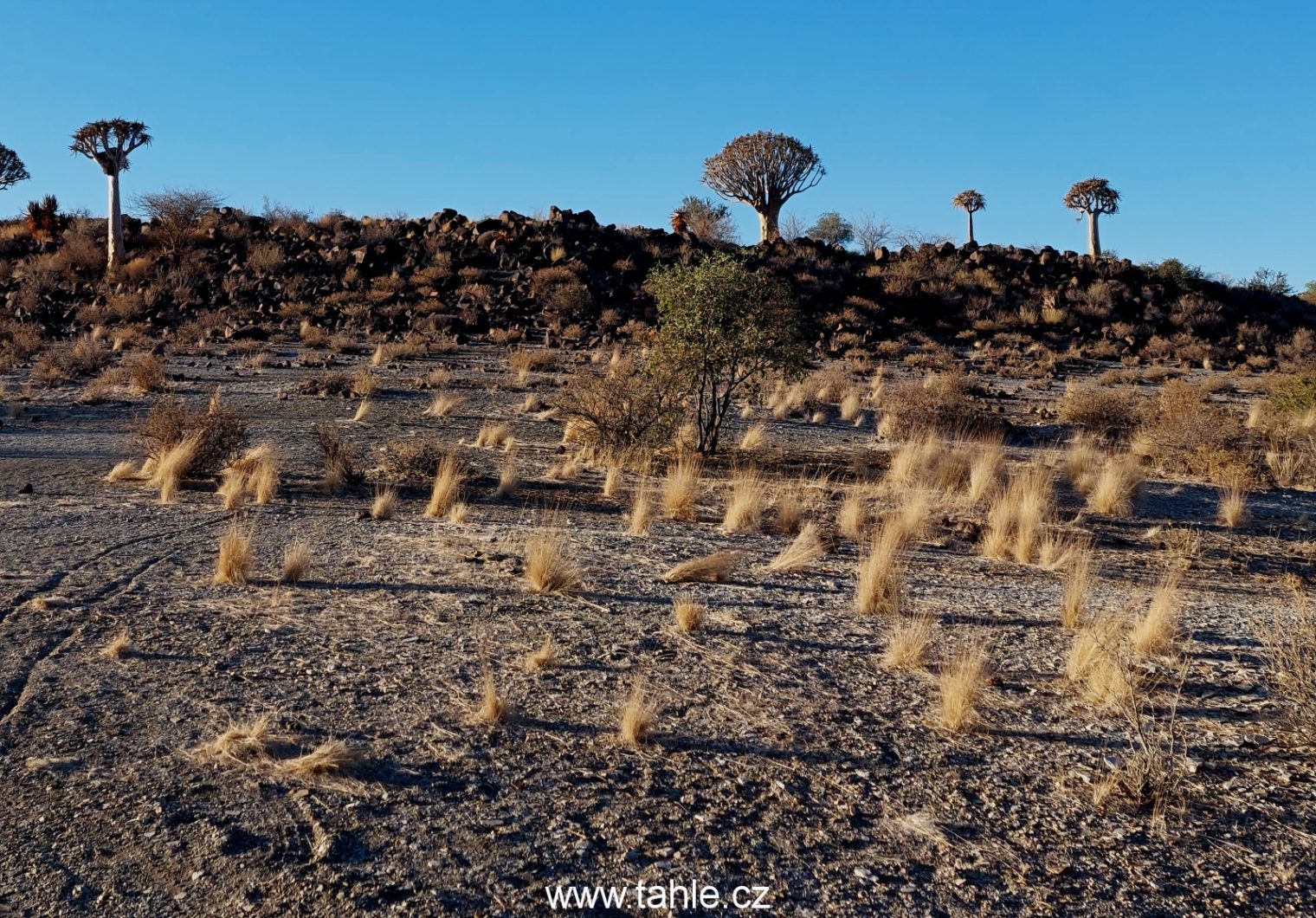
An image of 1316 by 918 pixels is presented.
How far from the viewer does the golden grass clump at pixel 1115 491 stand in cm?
1123

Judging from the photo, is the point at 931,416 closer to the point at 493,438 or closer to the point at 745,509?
the point at 493,438

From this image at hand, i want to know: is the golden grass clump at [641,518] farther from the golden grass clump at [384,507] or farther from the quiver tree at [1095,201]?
the quiver tree at [1095,201]

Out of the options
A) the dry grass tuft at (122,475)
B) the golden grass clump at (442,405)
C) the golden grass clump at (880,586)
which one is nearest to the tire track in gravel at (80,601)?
the dry grass tuft at (122,475)

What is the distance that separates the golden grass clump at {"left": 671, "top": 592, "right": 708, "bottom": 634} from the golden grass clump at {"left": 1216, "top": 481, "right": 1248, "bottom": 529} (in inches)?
258

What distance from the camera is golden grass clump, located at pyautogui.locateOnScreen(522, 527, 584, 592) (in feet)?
24.3

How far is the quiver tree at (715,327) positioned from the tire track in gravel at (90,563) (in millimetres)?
6597

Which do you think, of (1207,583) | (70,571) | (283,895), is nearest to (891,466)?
(1207,583)

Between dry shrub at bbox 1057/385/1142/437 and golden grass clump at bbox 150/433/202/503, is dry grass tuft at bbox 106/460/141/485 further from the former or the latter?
dry shrub at bbox 1057/385/1142/437

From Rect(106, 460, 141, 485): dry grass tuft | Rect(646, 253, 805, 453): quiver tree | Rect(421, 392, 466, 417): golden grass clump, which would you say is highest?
Rect(646, 253, 805, 453): quiver tree

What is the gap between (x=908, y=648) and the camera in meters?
6.18

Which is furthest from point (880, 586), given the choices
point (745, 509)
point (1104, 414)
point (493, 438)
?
point (1104, 414)

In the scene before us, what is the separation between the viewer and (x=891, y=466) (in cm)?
1315

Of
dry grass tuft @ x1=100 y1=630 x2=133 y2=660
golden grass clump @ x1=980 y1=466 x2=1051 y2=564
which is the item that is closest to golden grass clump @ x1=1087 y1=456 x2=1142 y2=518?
golden grass clump @ x1=980 y1=466 x2=1051 y2=564

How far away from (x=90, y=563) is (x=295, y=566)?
1.58m
